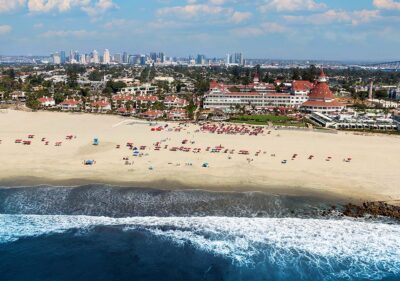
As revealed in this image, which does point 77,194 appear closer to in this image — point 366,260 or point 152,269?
point 152,269

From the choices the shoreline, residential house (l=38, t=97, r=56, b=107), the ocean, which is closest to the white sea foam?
the ocean

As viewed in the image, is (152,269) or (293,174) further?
(293,174)

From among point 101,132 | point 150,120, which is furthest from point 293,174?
point 150,120

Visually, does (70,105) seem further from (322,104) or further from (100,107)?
(322,104)

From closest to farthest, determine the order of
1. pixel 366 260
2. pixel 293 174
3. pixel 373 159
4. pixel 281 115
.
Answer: pixel 366 260 < pixel 293 174 < pixel 373 159 < pixel 281 115

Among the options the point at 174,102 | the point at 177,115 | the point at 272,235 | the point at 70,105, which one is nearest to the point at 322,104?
the point at 177,115

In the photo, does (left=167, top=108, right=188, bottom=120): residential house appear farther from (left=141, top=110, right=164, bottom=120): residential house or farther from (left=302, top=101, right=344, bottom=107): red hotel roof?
(left=302, top=101, right=344, bottom=107): red hotel roof
